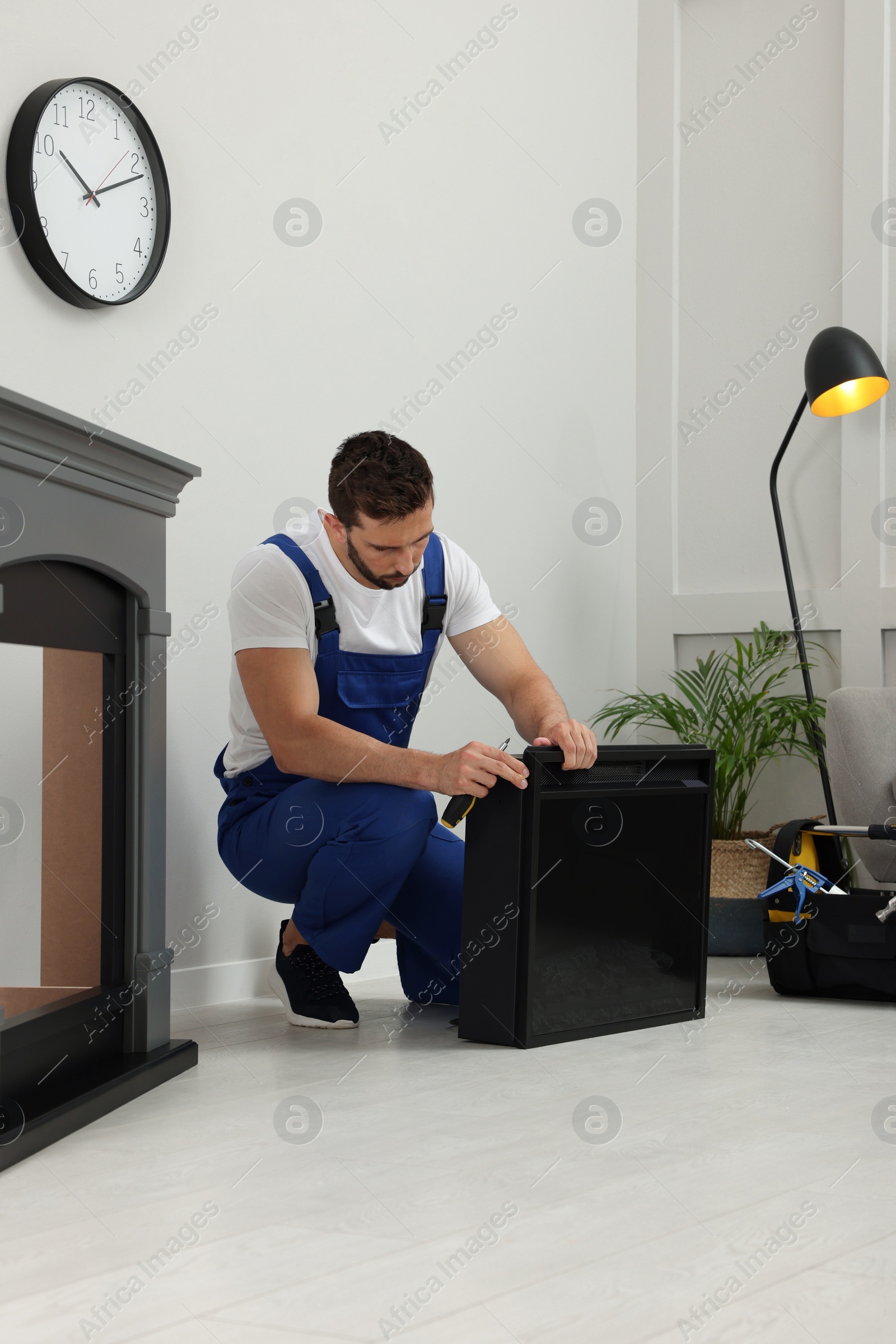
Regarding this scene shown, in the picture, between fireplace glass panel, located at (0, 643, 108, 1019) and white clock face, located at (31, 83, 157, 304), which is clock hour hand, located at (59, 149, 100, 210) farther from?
fireplace glass panel, located at (0, 643, 108, 1019)

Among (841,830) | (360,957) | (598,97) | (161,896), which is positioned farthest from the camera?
(598,97)

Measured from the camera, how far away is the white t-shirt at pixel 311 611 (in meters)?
2.10

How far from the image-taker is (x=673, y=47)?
4.04 meters

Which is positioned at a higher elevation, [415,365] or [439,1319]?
[415,365]

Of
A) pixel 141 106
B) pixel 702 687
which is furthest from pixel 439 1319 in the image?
pixel 702 687

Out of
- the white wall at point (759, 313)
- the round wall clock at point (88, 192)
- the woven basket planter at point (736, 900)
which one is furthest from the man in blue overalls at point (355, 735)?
the white wall at point (759, 313)

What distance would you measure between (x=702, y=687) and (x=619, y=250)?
1.43m

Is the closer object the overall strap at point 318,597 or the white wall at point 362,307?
the overall strap at point 318,597

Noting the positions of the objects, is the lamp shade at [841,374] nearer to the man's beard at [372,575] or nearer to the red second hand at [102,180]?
the man's beard at [372,575]

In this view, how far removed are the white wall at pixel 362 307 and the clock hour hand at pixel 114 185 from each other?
5.0 inches

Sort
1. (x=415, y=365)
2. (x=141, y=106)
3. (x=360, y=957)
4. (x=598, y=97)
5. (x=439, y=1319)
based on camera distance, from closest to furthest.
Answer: (x=439, y=1319)
(x=360, y=957)
(x=141, y=106)
(x=415, y=365)
(x=598, y=97)

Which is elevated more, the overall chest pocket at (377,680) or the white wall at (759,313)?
the white wall at (759,313)

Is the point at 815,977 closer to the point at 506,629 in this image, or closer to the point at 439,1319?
the point at 506,629

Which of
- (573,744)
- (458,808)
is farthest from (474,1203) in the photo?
(573,744)
